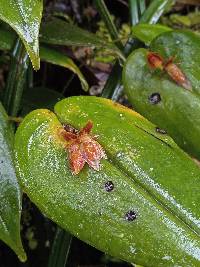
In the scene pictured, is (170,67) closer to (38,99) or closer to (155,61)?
(155,61)

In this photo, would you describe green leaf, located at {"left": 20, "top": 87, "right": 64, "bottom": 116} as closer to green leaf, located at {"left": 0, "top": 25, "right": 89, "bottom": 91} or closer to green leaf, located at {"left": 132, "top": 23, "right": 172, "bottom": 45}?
green leaf, located at {"left": 0, "top": 25, "right": 89, "bottom": 91}

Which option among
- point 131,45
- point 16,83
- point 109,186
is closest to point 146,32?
point 131,45

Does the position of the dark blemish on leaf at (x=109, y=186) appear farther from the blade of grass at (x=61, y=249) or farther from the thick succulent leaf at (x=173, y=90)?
the blade of grass at (x=61, y=249)

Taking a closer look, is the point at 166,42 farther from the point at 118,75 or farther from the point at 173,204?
the point at 173,204

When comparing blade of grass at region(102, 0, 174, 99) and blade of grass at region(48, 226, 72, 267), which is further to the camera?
blade of grass at region(102, 0, 174, 99)

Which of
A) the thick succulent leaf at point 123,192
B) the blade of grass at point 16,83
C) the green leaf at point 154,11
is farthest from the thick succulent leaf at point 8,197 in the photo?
the green leaf at point 154,11

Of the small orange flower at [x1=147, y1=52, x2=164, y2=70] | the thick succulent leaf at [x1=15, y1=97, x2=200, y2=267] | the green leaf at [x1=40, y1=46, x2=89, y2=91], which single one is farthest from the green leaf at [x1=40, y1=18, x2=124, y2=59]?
the thick succulent leaf at [x1=15, y1=97, x2=200, y2=267]
